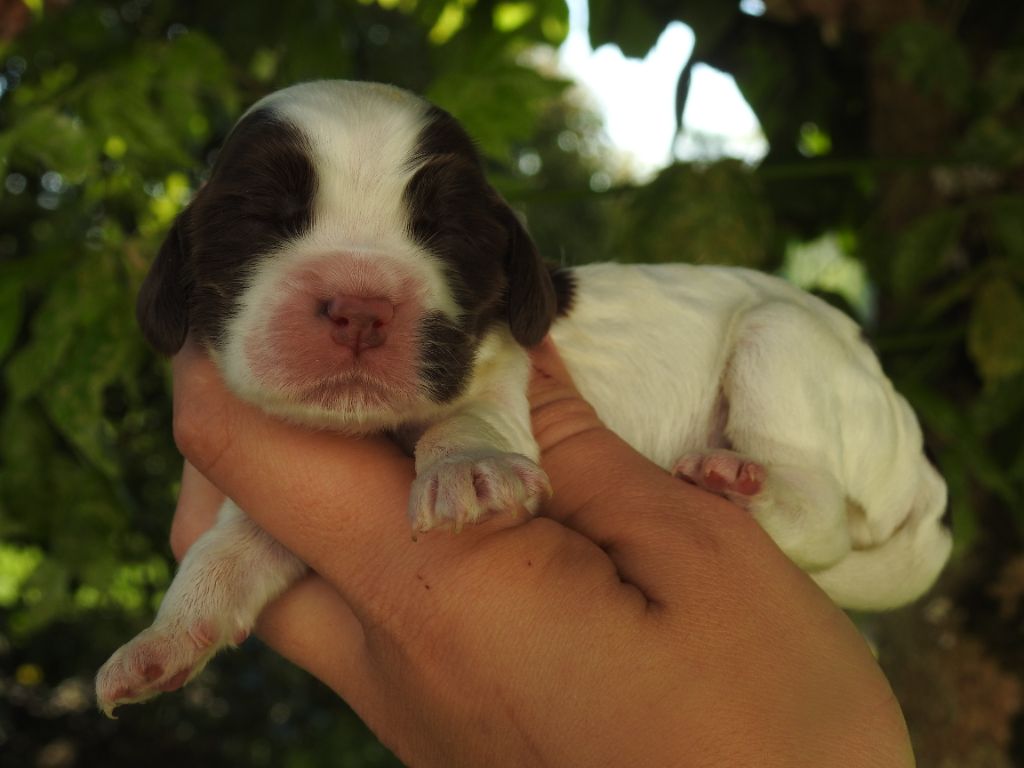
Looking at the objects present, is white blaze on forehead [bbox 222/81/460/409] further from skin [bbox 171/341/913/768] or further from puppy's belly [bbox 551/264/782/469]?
puppy's belly [bbox 551/264/782/469]

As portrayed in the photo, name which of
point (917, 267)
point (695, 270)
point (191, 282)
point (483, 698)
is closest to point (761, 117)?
point (917, 267)

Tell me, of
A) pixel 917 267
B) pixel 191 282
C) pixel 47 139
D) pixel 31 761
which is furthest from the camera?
pixel 31 761

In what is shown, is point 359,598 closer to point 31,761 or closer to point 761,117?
point 761,117

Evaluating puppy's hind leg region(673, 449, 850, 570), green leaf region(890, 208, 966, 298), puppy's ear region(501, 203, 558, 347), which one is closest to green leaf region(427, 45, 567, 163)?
puppy's ear region(501, 203, 558, 347)

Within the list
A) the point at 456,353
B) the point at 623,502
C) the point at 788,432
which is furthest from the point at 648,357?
the point at 456,353

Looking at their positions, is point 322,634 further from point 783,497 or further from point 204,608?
point 783,497

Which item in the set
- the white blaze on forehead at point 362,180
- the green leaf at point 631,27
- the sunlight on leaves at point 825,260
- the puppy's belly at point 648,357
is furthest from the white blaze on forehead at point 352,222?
the sunlight on leaves at point 825,260
